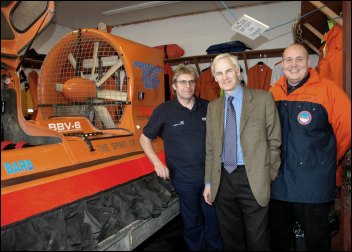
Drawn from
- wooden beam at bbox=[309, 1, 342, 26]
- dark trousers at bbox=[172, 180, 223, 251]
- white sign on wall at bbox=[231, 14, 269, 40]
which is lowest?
dark trousers at bbox=[172, 180, 223, 251]

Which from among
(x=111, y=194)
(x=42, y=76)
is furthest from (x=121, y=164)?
(x=42, y=76)

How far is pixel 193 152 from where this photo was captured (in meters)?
1.89

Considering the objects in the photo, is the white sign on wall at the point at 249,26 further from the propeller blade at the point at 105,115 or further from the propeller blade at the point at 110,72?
the propeller blade at the point at 105,115

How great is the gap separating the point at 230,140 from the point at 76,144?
2.80 feet

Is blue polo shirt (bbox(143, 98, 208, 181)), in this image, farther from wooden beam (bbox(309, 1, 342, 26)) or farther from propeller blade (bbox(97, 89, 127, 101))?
wooden beam (bbox(309, 1, 342, 26))

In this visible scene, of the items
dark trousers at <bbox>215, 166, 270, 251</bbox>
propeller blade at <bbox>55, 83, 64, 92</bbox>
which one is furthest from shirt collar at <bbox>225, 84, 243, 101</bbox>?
propeller blade at <bbox>55, 83, 64, 92</bbox>

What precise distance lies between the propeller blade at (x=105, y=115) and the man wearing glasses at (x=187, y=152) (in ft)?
1.79

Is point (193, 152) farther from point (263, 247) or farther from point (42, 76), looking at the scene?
point (42, 76)

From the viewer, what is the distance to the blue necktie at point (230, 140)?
5.18 ft

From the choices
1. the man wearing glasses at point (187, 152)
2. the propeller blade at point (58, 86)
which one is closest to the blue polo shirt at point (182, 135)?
the man wearing glasses at point (187, 152)

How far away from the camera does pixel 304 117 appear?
62.8 inches

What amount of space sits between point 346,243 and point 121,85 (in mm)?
1828

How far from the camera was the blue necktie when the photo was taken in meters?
1.58

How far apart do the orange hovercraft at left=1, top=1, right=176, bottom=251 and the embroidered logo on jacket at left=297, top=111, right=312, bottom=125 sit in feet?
3.17
